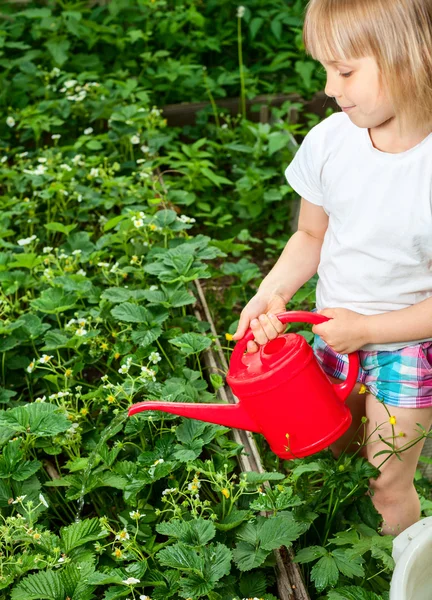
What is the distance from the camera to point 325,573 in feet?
5.61

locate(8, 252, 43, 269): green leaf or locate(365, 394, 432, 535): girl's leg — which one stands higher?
locate(8, 252, 43, 269): green leaf

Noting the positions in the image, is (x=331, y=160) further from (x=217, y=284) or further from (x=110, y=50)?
(x=110, y=50)

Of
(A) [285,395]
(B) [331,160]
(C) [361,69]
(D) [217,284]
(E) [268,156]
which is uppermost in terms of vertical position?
(C) [361,69]

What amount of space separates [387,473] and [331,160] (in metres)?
0.68

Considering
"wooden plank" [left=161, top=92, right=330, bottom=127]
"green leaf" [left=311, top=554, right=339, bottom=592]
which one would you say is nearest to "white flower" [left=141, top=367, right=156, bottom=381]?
"green leaf" [left=311, top=554, right=339, bottom=592]

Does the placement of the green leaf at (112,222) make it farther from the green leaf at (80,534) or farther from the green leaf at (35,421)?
the green leaf at (80,534)

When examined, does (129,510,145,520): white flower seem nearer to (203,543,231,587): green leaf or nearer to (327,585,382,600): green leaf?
(203,543,231,587): green leaf

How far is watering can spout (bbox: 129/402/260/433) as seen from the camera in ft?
5.88

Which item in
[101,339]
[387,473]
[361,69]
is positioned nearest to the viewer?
[361,69]

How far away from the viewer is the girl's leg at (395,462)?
183 cm

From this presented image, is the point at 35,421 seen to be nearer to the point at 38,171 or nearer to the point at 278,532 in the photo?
the point at 278,532

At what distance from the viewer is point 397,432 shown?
1.84 meters

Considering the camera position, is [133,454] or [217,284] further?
[217,284]

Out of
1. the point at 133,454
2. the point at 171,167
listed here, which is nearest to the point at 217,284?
the point at 171,167
